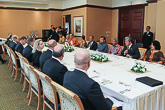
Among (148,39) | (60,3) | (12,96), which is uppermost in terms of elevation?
(60,3)

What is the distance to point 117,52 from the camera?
5180 millimetres

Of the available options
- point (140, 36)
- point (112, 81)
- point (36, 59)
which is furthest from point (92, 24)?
point (112, 81)

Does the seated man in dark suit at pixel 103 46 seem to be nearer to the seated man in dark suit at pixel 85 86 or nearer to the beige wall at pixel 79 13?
the beige wall at pixel 79 13

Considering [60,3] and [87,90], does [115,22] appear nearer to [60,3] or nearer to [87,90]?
[60,3]

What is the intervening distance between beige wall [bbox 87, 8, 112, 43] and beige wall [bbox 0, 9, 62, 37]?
3.28m

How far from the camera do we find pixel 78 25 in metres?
9.70

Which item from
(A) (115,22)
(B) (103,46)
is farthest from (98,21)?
(B) (103,46)

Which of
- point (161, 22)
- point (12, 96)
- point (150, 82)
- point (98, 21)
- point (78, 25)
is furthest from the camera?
point (78, 25)

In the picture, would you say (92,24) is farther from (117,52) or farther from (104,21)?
(117,52)

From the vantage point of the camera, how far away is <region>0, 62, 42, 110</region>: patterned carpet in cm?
326

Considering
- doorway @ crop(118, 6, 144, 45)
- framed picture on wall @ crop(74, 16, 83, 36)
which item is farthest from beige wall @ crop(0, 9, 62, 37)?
doorway @ crop(118, 6, 144, 45)

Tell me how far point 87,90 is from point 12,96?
2875 mm

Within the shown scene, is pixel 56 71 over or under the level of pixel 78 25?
under

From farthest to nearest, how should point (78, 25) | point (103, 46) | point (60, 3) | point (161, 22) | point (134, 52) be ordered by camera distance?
point (60, 3), point (78, 25), point (161, 22), point (103, 46), point (134, 52)
